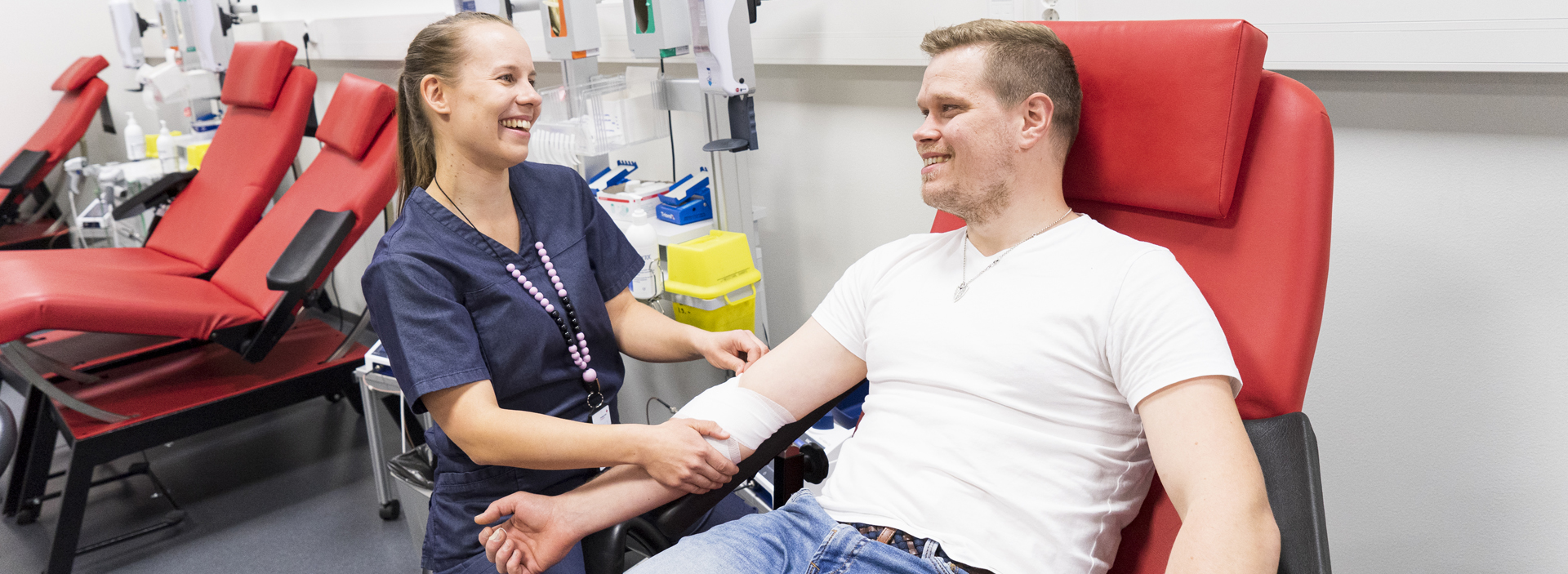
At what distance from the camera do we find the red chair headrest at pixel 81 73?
439 centimetres

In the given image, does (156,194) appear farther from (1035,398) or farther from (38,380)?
(1035,398)

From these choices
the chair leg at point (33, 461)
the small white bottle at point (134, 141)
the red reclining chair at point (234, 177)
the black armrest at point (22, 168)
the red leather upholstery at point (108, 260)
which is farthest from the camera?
the black armrest at point (22, 168)

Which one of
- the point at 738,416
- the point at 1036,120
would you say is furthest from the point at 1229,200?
the point at 738,416

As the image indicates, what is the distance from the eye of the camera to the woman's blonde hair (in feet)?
4.46

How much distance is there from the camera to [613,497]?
1219mm

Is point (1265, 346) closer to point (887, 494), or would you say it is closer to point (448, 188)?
point (887, 494)

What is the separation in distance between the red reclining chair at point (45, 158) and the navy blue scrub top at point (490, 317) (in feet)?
12.6

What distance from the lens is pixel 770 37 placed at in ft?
6.88

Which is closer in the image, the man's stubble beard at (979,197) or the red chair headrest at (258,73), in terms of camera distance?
the man's stubble beard at (979,197)

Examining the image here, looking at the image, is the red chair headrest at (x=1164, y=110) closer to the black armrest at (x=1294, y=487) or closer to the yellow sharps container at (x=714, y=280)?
the black armrest at (x=1294, y=487)

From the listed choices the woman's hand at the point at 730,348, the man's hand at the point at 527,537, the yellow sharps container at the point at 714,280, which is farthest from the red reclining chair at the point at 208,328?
the man's hand at the point at 527,537

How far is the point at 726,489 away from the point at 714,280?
0.70 meters

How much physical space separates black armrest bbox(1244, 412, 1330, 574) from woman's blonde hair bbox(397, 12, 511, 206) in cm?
113

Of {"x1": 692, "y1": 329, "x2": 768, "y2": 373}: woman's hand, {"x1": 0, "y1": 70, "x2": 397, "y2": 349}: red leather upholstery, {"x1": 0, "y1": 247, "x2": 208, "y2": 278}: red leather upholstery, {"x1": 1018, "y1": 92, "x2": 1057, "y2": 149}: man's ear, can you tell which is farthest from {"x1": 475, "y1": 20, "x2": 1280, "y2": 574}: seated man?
{"x1": 0, "y1": 247, "x2": 208, "y2": 278}: red leather upholstery
